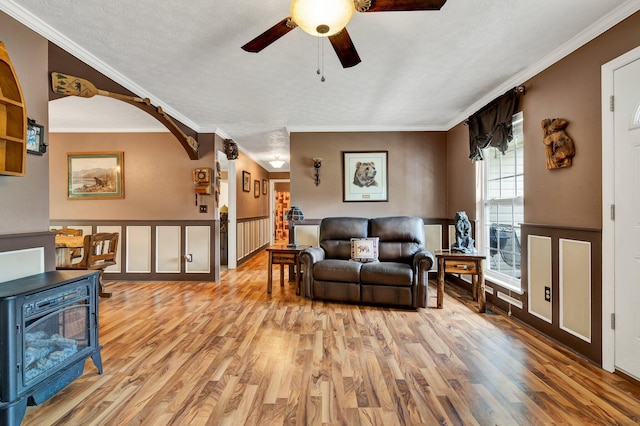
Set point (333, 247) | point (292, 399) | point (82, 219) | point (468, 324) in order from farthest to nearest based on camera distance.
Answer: point (82, 219) < point (333, 247) < point (468, 324) < point (292, 399)

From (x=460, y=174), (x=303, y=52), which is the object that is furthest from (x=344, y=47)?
(x=460, y=174)

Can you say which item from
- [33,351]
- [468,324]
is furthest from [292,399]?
[468,324]

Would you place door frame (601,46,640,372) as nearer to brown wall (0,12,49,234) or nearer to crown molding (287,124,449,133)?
crown molding (287,124,449,133)

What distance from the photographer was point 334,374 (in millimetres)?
2066

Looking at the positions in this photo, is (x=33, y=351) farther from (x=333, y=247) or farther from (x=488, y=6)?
(x=488, y=6)

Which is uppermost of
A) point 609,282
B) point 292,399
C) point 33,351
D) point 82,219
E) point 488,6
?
point 488,6

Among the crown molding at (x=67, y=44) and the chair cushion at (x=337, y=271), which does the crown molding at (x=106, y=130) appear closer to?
the crown molding at (x=67, y=44)

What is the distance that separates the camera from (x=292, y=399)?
1.80 metres

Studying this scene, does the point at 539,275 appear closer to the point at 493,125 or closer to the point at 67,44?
the point at 493,125

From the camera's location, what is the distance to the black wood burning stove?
1500 millimetres

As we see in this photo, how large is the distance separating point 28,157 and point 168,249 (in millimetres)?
2933

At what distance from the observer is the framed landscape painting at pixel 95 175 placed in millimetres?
4746

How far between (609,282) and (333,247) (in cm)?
276

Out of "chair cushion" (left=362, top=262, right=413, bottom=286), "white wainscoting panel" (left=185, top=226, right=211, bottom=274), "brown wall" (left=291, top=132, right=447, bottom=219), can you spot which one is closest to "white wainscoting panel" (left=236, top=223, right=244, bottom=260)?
"white wainscoting panel" (left=185, top=226, right=211, bottom=274)
